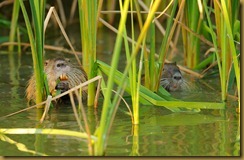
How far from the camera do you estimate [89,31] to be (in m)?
4.45

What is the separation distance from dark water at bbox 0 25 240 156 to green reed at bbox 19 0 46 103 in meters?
0.21

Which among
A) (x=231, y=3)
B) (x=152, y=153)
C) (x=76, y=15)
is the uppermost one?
(x=76, y=15)

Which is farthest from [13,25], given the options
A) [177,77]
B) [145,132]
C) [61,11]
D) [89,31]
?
[145,132]

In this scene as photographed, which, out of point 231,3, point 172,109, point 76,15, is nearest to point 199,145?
point 172,109

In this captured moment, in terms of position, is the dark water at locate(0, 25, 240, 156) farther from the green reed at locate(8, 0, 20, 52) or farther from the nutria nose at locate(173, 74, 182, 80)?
the green reed at locate(8, 0, 20, 52)

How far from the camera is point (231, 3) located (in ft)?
16.3

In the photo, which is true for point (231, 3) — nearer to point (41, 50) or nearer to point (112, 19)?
point (41, 50)

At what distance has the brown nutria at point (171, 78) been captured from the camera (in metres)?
5.55

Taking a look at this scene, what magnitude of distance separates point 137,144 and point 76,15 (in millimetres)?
5535

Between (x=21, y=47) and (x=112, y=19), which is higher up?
(x=112, y=19)

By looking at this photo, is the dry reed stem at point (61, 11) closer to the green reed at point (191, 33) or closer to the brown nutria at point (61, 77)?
the green reed at point (191, 33)

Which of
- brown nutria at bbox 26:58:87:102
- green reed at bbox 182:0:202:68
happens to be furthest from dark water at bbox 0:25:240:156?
green reed at bbox 182:0:202:68

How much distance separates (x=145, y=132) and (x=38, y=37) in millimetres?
873

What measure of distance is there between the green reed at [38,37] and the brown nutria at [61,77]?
343mm
